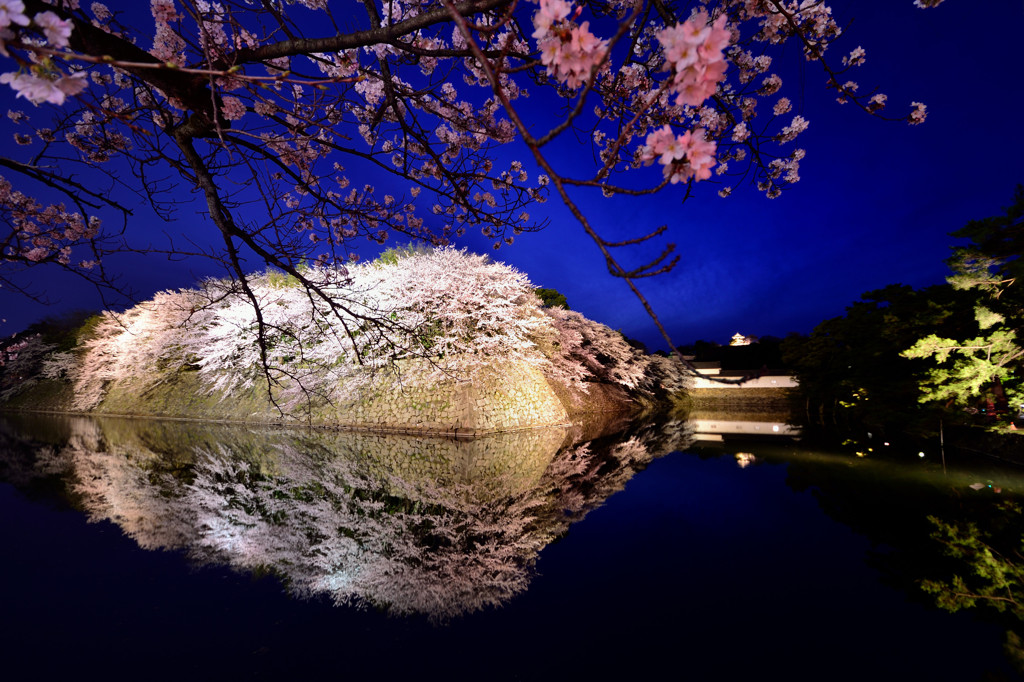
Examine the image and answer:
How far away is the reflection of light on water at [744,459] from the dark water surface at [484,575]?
3.25 ft

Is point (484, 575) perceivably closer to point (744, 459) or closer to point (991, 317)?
point (744, 459)

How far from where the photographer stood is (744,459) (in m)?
9.27

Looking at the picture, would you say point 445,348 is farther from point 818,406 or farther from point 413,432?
point 818,406

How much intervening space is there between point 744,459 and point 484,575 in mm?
8139

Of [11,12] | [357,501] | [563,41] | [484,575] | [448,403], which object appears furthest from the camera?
[448,403]

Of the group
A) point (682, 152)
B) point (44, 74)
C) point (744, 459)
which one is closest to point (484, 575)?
point (682, 152)

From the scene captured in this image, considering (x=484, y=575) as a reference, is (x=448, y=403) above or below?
above

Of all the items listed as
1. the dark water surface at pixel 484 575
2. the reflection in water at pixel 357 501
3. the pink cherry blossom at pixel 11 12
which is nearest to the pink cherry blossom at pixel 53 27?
the pink cherry blossom at pixel 11 12

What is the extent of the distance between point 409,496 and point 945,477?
32.1ft

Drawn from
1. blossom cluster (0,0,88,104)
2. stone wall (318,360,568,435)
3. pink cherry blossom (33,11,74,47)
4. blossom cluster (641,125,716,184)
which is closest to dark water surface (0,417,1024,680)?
blossom cluster (641,125,716,184)

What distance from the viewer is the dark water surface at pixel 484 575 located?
8.41 feet

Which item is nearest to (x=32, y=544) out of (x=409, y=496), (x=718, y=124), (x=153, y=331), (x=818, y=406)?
(x=409, y=496)

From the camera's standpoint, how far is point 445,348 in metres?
14.3

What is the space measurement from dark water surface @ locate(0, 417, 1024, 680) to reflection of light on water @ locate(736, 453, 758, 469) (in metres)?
0.99
